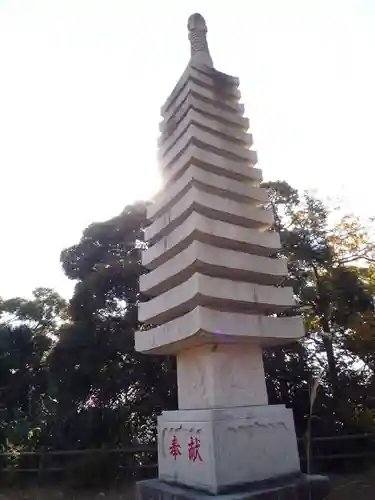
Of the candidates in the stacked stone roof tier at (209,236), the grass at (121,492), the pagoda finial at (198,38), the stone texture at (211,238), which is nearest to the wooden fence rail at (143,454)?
the grass at (121,492)

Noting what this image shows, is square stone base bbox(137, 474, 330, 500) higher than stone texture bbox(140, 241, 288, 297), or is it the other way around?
stone texture bbox(140, 241, 288, 297)

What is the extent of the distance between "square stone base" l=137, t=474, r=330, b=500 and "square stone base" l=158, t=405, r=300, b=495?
0.33 ft

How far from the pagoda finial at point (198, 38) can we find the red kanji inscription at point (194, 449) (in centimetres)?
698

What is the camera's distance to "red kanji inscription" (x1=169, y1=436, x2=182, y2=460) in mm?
5591

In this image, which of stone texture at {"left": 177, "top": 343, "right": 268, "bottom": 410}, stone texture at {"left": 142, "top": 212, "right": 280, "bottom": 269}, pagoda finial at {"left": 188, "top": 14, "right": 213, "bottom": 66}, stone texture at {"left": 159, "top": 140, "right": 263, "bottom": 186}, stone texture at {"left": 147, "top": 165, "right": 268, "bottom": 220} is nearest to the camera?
stone texture at {"left": 177, "top": 343, "right": 268, "bottom": 410}

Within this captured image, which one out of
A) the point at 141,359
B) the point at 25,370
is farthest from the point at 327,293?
the point at 25,370

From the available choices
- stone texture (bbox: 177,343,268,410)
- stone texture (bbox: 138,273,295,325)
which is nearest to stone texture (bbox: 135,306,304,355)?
stone texture (bbox: 177,343,268,410)

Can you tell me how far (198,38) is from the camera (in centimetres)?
830

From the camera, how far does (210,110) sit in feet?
24.9

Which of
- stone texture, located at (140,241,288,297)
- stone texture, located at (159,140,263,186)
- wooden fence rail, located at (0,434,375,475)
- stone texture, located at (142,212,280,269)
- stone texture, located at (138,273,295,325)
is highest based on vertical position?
stone texture, located at (159,140,263,186)

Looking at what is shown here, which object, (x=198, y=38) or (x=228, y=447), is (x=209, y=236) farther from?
(x=198, y=38)

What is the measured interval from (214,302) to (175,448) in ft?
7.14

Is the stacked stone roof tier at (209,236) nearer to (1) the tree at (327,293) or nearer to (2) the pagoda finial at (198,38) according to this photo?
Answer: (2) the pagoda finial at (198,38)

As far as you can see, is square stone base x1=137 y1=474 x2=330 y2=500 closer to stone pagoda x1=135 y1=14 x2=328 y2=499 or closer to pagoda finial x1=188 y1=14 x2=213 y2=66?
stone pagoda x1=135 y1=14 x2=328 y2=499
